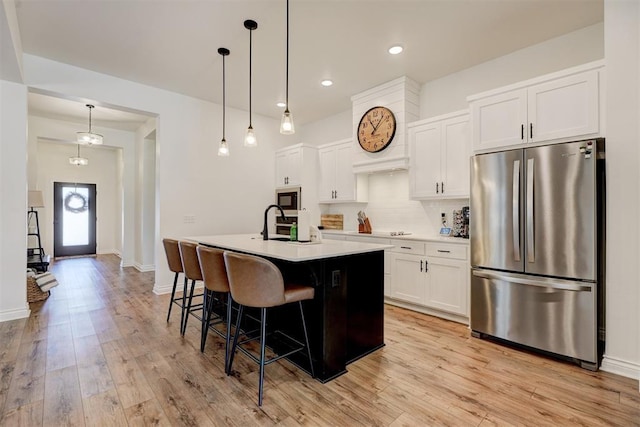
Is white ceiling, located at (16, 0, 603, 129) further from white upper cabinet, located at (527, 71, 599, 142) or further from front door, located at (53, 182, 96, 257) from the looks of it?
front door, located at (53, 182, 96, 257)

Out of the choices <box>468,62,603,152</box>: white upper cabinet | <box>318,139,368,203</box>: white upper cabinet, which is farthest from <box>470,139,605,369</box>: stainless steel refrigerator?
<box>318,139,368,203</box>: white upper cabinet

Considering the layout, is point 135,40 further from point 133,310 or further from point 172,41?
point 133,310

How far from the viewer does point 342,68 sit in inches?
151

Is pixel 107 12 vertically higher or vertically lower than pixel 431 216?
higher

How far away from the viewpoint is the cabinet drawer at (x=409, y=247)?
3.62 metres

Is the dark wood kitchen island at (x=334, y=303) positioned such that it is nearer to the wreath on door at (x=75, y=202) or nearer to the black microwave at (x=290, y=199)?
the black microwave at (x=290, y=199)

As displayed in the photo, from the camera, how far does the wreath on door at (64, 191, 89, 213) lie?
315 inches

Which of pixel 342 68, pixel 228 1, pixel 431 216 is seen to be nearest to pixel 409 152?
pixel 431 216

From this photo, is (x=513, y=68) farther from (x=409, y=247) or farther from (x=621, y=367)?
(x=621, y=367)

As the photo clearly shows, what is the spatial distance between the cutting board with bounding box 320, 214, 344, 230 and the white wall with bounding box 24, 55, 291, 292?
117 cm

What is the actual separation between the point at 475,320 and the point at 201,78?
4371 millimetres

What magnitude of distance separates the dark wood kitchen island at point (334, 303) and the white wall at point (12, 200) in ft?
8.33

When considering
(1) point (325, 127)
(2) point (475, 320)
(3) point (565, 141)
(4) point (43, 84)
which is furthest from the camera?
(1) point (325, 127)

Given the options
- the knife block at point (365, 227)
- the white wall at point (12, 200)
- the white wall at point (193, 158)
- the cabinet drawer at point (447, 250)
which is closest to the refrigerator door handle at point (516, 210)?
the cabinet drawer at point (447, 250)
